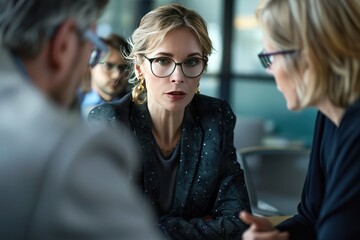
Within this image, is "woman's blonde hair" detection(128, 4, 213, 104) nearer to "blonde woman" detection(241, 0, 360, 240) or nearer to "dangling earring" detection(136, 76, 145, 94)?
"dangling earring" detection(136, 76, 145, 94)

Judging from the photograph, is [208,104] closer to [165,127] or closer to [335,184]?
[165,127]

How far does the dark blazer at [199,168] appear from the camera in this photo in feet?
6.16

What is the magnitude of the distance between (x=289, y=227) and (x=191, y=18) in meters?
0.80

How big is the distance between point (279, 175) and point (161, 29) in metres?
2.28

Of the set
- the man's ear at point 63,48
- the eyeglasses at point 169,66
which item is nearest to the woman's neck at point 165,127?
the eyeglasses at point 169,66

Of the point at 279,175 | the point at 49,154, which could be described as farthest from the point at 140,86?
the point at 279,175

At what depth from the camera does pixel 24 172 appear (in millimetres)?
797

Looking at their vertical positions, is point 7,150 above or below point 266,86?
below

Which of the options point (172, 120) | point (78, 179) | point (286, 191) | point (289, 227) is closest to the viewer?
point (78, 179)

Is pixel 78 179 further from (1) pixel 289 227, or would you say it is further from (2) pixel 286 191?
(2) pixel 286 191

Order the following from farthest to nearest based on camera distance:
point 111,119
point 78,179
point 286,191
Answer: point 286,191
point 111,119
point 78,179

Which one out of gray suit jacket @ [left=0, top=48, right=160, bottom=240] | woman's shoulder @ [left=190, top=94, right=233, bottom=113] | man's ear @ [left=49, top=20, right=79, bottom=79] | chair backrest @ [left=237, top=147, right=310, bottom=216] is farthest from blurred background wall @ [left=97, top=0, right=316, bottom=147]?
gray suit jacket @ [left=0, top=48, right=160, bottom=240]

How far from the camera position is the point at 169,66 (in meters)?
1.95

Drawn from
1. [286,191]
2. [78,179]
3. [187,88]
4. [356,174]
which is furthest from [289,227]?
[286,191]
